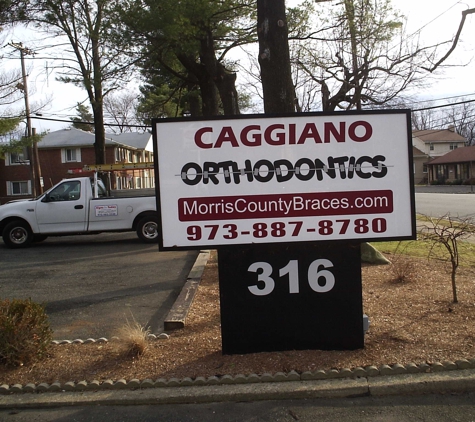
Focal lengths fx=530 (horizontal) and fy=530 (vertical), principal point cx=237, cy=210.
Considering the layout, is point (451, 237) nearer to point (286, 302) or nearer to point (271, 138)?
point (286, 302)

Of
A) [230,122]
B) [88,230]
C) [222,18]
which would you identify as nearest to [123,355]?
[230,122]

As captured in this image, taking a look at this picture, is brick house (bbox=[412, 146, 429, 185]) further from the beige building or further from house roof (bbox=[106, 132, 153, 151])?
house roof (bbox=[106, 132, 153, 151])

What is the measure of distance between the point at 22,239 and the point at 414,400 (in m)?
12.7

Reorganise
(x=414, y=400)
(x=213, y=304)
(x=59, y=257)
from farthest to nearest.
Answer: (x=59, y=257) < (x=213, y=304) < (x=414, y=400)

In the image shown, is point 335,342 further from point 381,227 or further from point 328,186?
point 328,186

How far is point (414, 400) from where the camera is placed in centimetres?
425

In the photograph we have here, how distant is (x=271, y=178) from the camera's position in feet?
16.5

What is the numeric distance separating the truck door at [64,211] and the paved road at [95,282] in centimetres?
56

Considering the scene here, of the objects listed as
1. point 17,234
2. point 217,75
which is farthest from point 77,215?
point 217,75

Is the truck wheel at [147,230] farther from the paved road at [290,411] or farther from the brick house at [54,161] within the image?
the brick house at [54,161]

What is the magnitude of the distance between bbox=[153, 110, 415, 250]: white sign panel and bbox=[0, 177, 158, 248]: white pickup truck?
381 inches

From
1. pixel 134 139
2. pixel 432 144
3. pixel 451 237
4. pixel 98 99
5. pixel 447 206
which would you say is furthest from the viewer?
pixel 432 144

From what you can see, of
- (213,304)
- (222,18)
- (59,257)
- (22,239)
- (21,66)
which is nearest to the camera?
(213,304)

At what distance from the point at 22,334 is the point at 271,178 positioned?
109 inches
